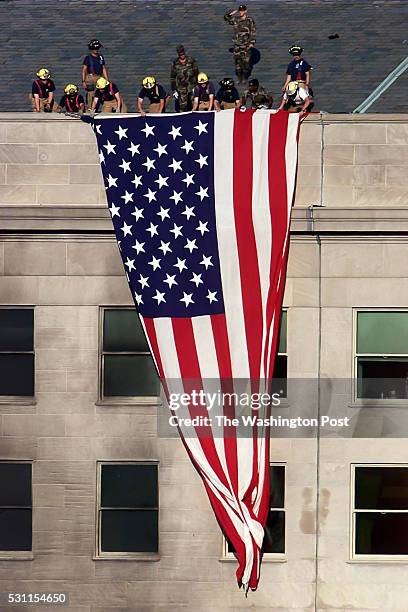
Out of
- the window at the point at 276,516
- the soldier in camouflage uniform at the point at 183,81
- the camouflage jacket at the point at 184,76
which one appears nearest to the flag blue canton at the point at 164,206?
the soldier in camouflage uniform at the point at 183,81

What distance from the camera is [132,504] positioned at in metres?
28.0

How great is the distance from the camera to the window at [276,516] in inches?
1093

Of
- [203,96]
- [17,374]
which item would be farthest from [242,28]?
[17,374]

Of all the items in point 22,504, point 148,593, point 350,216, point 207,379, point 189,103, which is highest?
point 189,103

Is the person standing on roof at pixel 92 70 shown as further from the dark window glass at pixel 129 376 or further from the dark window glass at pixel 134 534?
the dark window glass at pixel 134 534

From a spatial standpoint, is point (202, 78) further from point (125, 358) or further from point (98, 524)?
point (98, 524)

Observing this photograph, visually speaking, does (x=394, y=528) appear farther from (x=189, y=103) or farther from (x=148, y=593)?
(x=189, y=103)

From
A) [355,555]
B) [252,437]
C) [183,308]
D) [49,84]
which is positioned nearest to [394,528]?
[355,555]

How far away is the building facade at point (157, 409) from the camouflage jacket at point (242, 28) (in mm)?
3912

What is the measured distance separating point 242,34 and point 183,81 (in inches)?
88.7

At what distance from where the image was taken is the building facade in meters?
27.6

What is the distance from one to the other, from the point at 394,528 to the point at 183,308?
6410 millimetres

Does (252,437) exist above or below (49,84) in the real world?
below

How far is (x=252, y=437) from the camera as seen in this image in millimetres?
26172
